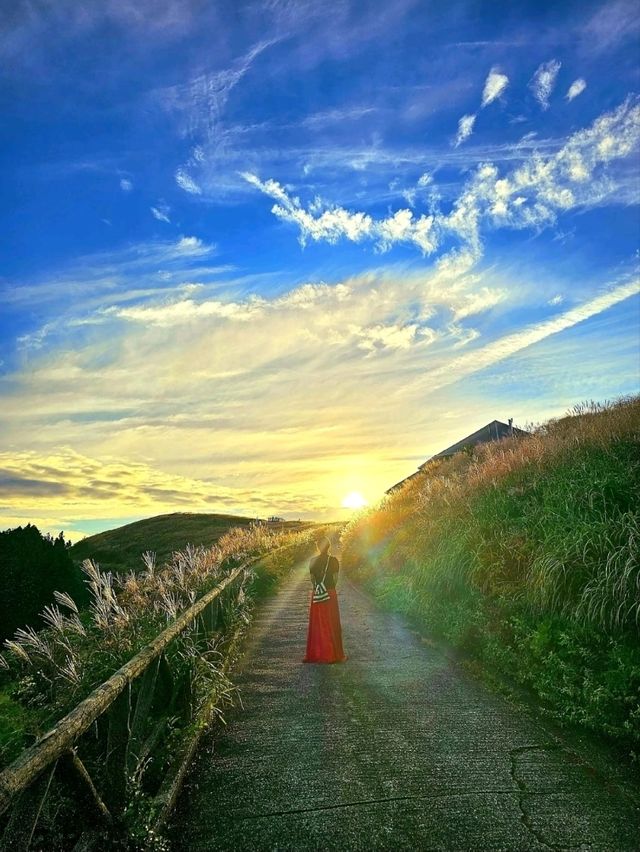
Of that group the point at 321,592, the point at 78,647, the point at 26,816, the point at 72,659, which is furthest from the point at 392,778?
the point at 321,592

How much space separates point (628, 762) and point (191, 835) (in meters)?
4.05

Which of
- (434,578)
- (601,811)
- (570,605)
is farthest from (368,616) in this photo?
(601,811)

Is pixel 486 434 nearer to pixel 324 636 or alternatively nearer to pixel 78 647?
pixel 324 636

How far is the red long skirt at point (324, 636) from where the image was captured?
358 inches

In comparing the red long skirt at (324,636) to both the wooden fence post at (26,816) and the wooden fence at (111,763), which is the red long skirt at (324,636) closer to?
the wooden fence at (111,763)

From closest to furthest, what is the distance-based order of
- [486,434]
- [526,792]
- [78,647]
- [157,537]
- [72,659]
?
[526,792] → [72,659] → [78,647] → [486,434] → [157,537]

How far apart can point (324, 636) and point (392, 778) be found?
4.01m

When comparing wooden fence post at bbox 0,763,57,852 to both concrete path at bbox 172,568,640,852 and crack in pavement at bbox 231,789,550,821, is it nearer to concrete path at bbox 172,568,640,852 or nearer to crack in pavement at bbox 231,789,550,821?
concrete path at bbox 172,568,640,852

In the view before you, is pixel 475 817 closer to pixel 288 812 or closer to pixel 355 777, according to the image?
pixel 355 777

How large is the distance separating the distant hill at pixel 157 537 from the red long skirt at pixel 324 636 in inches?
1455

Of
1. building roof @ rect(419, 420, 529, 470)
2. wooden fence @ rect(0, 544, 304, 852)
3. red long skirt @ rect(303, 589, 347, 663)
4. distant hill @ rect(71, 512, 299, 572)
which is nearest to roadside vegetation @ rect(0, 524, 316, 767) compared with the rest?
wooden fence @ rect(0, 544, 304, 852)

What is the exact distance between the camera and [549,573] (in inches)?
316

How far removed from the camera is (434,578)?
11453 mm

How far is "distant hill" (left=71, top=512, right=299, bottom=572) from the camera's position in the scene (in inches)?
2003
